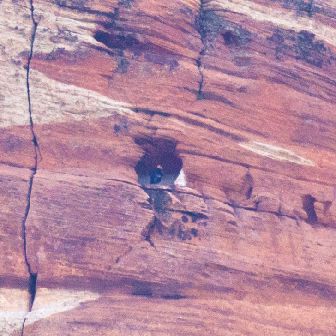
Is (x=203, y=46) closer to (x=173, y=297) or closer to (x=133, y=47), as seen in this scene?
(x=133, y=47)

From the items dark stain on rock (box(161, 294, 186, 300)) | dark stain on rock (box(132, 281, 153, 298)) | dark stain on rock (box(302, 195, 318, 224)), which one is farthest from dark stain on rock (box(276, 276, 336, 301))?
dark stain on rock (box(132, 281, 153, 298))

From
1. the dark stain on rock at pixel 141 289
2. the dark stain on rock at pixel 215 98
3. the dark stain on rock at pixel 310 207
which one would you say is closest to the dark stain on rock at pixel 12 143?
the dark stain on rock at pixel 141 289

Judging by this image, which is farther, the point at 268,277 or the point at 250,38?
the point at 250,38

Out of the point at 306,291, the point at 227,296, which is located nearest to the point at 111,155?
the point at 227,296

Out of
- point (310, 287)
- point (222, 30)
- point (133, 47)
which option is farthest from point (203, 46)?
point (310, 287)

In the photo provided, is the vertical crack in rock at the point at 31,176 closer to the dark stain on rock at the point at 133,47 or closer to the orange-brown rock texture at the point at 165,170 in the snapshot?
the orange-brown rock texture at the point at 165,170

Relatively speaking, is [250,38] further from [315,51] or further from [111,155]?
[111,155]
